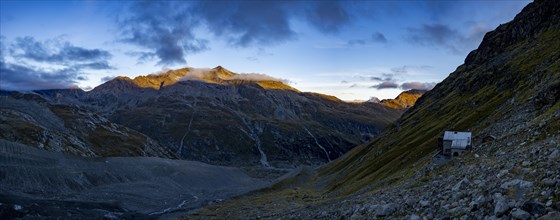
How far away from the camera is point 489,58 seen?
185500mm

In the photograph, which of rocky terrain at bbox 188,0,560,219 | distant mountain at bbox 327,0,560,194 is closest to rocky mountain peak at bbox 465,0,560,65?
distant mountain at bbox 327,0,560,194

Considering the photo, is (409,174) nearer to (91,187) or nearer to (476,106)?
(476,106)

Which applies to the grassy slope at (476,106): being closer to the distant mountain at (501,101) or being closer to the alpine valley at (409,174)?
the distant mountain at (501,101)

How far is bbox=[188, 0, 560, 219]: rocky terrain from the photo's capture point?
20.5 metres

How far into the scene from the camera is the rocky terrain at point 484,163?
67.4 feet

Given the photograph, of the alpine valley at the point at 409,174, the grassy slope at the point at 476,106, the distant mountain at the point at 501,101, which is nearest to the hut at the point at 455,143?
the alpine valley at the point at 409,174

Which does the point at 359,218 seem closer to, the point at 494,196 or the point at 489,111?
the point at 494,196

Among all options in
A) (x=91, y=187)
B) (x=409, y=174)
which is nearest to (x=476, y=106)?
(x=409, y=174)

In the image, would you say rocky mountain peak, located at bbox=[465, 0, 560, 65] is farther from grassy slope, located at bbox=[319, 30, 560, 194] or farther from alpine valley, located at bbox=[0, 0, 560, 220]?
grassy slope, located at bbox=[319, 30, 560, 194]

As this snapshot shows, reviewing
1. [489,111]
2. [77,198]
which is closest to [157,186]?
[77,198]

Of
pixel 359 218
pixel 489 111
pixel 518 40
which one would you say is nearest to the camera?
pixel 359 218

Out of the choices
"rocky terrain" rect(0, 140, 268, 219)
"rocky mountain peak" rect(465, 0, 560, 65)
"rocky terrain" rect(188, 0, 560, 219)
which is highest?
"rocky mountain peak" rect(465, 0, 560, 65)

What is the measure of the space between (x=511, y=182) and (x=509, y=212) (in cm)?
450

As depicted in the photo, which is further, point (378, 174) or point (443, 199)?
point (378, 174)
